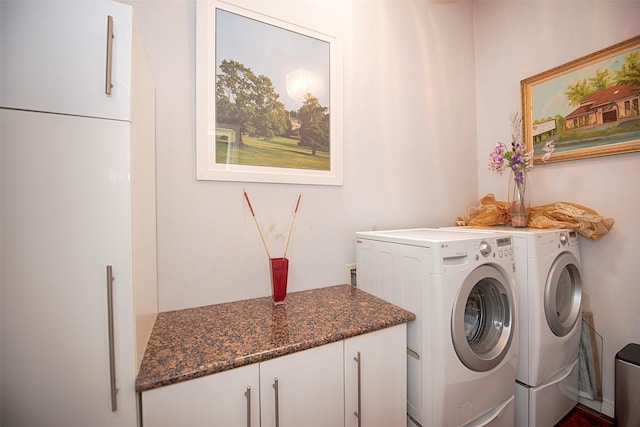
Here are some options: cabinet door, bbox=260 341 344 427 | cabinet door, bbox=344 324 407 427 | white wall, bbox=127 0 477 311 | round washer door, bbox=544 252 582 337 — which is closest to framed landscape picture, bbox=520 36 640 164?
white wall, bbox=127 0 477 311

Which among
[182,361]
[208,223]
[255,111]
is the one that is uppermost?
[255,111]

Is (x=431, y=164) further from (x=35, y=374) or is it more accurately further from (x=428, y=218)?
(x=35, y=374)

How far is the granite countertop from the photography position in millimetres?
815

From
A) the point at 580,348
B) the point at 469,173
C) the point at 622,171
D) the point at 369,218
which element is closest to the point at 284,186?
the point at 369,218

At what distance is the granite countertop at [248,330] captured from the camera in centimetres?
81

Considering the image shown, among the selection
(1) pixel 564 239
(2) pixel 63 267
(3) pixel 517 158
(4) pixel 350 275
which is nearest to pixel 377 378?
(4) pixel 350 275

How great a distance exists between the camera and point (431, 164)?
2.06 metres

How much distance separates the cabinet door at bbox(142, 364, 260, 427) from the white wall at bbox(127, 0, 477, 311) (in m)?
0.56

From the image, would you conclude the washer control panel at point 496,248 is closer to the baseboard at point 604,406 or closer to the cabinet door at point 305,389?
the cabinet door at point 305,389

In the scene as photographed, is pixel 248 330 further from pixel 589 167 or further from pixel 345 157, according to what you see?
pixel 589 167

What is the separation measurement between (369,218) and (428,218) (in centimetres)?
58

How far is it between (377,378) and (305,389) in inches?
13.4

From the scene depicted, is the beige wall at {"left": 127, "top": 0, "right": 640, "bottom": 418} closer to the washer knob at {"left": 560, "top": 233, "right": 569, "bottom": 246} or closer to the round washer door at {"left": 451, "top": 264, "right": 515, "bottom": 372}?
the washer knob at {"left": 560, "top": 233, "right": 569, "bottom": 246}

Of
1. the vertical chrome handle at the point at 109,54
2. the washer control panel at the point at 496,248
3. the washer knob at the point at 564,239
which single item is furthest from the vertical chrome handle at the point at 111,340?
the washer knob at the point at 564,239
